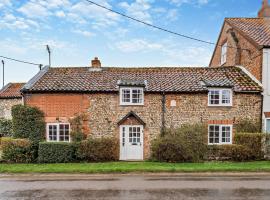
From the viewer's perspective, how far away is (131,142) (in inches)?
665

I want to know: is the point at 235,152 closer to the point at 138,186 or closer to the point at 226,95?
the point at 226,95

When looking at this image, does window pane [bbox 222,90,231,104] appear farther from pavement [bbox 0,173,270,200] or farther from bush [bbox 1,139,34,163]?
bush [bbox 1,139,34,163]

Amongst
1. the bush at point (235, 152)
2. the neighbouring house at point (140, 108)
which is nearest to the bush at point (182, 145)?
the neighbouring house at point (140, 108)

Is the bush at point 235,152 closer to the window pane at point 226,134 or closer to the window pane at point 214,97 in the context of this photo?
the window pane at point 226,134

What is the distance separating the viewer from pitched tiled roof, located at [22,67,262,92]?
1709cm

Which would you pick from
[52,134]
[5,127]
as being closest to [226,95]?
[52,134]

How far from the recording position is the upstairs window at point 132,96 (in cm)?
1708

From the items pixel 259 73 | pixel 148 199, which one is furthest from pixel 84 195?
pixel 259 73

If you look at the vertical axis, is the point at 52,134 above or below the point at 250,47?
below

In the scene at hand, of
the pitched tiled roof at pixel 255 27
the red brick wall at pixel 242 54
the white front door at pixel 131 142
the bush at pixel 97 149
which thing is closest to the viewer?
the bush at pixel 97 149

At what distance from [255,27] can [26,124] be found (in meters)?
21.2

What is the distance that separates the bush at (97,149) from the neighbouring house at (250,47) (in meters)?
11.4

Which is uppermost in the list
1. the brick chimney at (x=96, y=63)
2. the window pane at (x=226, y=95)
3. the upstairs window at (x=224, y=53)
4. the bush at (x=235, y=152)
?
the upstairs window at (x=224, y=53)

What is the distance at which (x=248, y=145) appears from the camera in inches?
630
